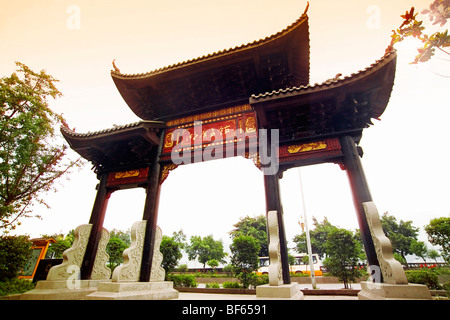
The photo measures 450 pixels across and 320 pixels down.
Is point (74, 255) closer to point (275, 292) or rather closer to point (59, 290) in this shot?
point (59, 290)

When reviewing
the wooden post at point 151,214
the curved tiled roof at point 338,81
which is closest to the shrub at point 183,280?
the wooden post at point 151,214

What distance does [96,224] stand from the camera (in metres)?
7.06

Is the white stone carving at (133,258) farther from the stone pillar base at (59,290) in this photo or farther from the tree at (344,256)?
the tree at (344,256)

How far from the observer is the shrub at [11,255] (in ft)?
33.4

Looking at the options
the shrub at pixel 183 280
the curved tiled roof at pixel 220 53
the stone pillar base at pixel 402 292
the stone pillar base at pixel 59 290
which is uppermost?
the curved tiled roof at pixel 220 53

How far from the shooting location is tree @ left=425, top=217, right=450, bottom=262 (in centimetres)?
1091

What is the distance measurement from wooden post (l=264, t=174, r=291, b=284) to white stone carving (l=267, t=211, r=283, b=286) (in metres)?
0.24

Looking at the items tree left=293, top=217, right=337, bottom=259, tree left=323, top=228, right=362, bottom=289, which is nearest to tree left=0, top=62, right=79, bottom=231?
tree left=323, top=228, right=362, bottom=289

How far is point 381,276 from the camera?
4078 mm

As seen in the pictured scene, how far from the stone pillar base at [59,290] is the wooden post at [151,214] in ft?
6.51

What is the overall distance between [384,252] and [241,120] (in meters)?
4.75

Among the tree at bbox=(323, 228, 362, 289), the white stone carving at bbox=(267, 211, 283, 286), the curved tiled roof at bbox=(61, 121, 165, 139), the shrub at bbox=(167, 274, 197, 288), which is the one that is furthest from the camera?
the shrub at bbox=(167, 274, 197, 288)

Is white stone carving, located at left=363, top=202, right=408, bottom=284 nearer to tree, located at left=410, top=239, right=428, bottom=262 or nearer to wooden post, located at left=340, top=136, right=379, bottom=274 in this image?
wooden post, located at left=340, top=136, right=379, bottom=274
